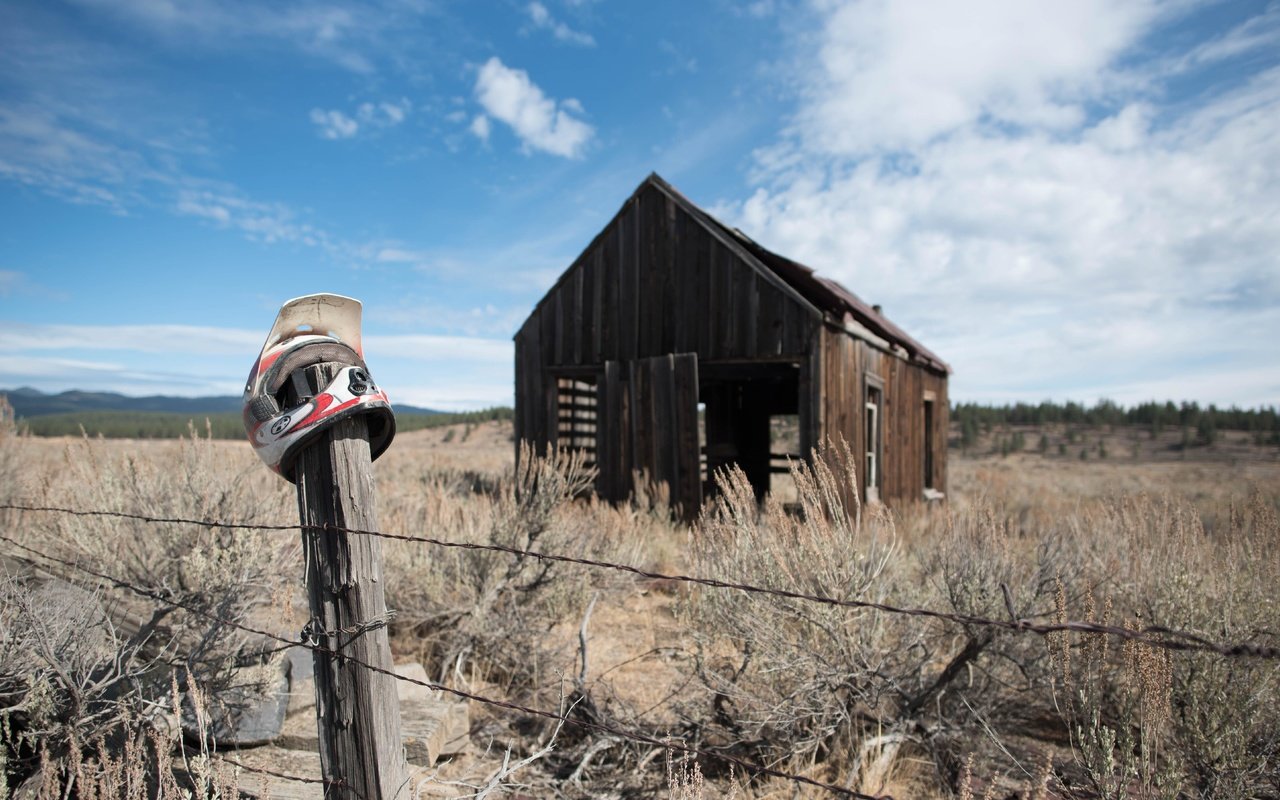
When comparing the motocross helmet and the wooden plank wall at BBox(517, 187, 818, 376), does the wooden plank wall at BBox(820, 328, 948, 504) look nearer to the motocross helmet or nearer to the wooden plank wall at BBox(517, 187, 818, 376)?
the wooden plank wall at BBox(517, 187, 818, 376)

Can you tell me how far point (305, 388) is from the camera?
7.43ft

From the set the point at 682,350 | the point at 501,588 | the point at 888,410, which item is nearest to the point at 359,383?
the point at 501,588

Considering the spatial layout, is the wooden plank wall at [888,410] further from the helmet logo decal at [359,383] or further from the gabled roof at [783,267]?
the helmet logo decal at [359,383]

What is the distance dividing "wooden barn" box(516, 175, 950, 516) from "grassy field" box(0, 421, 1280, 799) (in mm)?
3920

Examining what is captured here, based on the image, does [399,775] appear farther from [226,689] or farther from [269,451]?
[226,689]

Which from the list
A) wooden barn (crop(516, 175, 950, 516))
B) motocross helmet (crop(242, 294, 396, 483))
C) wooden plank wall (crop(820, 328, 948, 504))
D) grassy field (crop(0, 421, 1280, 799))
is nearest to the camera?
motocross helmet (crop(242, 294, 396, 483))

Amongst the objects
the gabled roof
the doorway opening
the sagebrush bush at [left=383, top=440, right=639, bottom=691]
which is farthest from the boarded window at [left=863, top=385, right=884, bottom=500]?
the sagebrush bush at [left=383, top=440, right=639, bottom=691]

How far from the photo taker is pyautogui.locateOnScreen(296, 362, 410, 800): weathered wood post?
2.20 metres

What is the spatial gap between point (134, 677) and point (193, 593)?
64 centimetres

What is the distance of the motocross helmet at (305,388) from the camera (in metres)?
2.14

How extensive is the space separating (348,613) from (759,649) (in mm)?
2064

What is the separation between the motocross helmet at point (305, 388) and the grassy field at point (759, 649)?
1.07 m

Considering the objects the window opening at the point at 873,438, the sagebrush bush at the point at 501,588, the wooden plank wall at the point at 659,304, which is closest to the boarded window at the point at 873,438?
the window opening at the point at 873,438

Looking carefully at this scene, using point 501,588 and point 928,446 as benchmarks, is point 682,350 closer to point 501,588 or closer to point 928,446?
point 501,588
